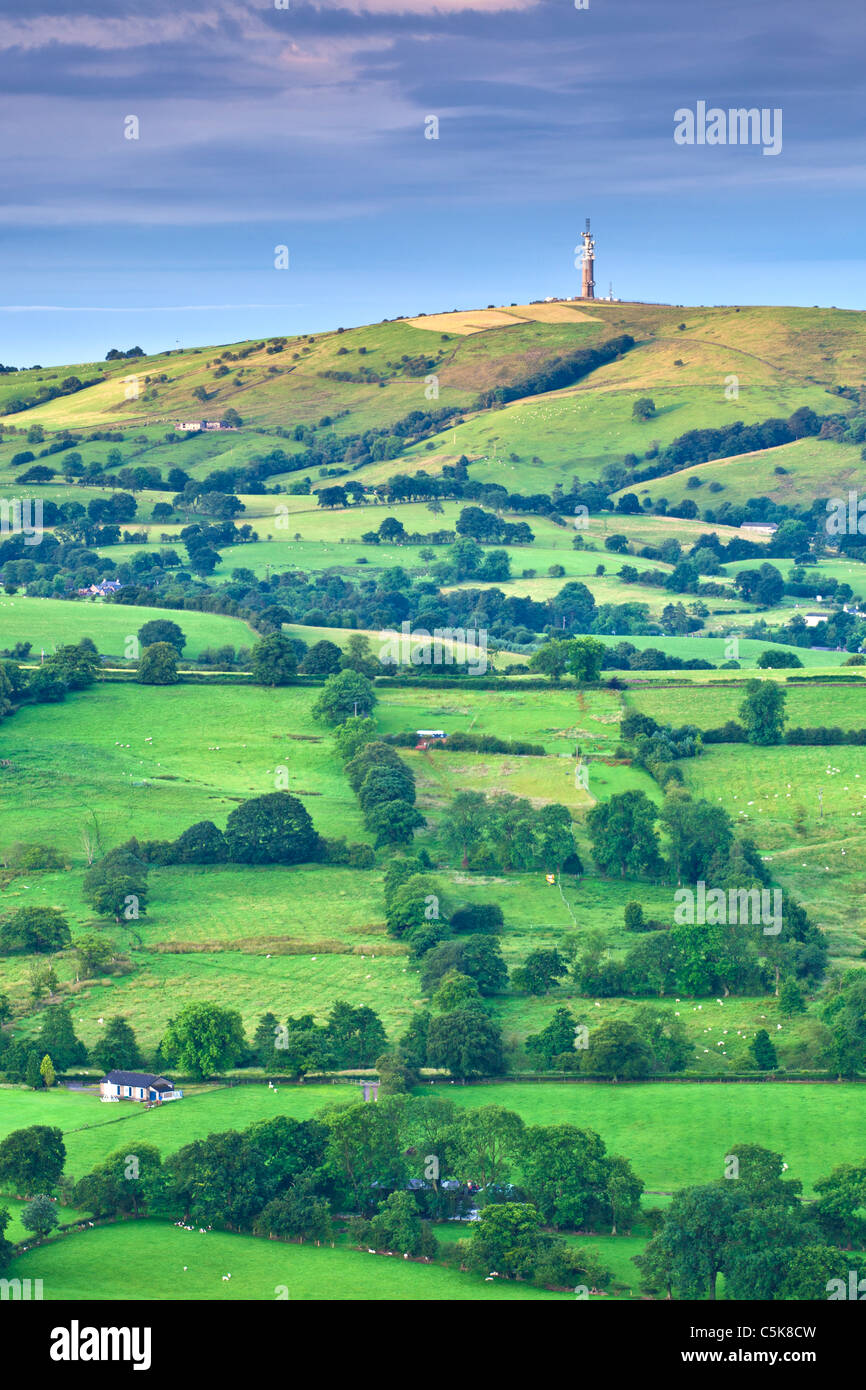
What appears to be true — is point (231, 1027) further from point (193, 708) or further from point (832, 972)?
point (193, 708)

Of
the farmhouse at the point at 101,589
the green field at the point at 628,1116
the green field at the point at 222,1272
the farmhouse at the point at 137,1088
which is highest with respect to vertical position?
the farmhouse at the point at 101,589

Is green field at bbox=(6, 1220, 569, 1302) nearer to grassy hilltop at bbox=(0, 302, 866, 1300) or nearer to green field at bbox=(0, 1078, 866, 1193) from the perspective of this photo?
grassy hilltop at bbox=(0, 302, 866, 1300)

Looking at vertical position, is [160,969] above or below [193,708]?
below

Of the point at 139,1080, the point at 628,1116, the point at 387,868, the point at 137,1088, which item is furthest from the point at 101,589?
the point at 628,1116

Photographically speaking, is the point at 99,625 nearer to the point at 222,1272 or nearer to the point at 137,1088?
the point at 137,1088

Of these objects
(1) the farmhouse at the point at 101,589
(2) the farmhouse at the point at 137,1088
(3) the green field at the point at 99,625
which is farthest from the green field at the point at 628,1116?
(1) the farmhouse at the point at 101,589

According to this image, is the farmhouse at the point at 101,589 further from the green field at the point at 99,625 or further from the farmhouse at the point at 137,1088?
the farmhouse at the point at 137,1088
